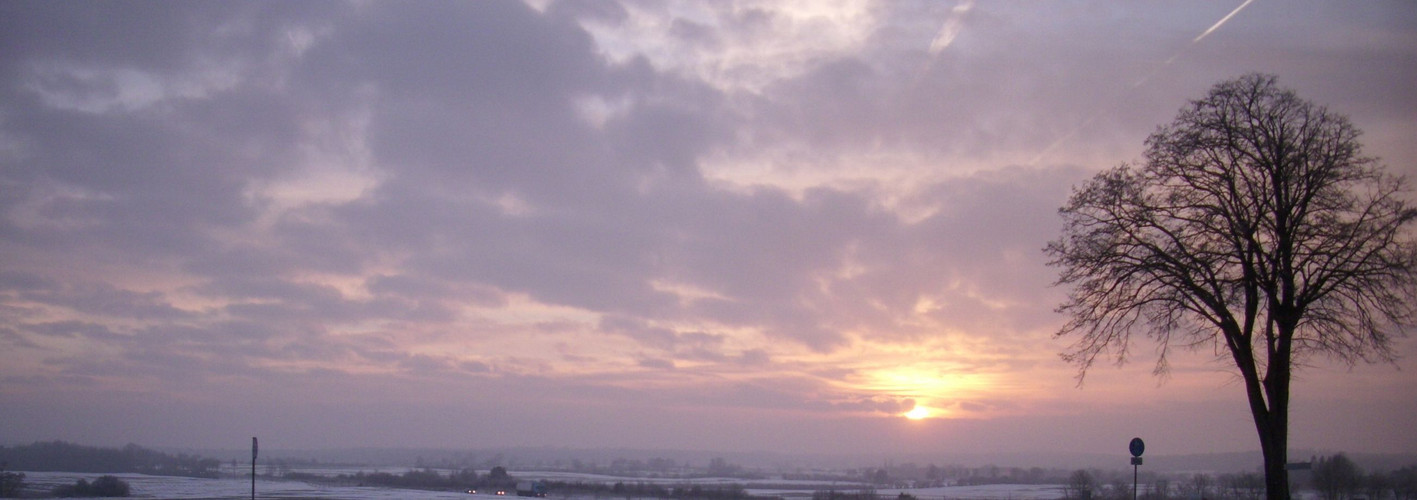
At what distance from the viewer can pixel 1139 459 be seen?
62.7 feet

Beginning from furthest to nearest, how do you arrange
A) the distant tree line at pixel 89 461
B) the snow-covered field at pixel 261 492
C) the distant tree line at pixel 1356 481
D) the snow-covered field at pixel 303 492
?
1. the distant tree line at pixel 89 461
2. the snow-covered field at pixel 303 492
3. the snow-covered field at pixel 261 492
4. the distant tree line at pixel 1356 481

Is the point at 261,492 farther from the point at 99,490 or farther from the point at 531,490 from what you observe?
the point at 531,490

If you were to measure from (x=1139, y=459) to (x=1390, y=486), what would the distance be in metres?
21.4

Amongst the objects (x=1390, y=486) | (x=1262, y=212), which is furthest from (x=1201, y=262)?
(x=1390, y=486)

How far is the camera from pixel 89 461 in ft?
529

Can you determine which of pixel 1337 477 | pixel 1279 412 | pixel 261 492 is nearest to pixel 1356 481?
pixel 1337 477

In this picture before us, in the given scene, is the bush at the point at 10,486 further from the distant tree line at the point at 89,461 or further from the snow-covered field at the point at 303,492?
the distant tree line at the point at 89,461

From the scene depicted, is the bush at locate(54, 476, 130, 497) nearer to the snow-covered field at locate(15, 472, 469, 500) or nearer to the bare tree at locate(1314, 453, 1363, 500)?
the snow-covered field at locate(15, 472, 469, 500)

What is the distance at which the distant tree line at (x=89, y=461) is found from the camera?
15075cm

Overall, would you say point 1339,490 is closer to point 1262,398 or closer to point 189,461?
point 1262,398

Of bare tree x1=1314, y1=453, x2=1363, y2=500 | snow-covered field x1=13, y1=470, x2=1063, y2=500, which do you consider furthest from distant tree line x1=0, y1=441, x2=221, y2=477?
bare tree x1=1314, y1=453, x2=1363, y2=500

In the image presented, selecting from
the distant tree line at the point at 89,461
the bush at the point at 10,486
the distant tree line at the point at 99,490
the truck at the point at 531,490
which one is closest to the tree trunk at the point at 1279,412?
the truck at the point at 531,490

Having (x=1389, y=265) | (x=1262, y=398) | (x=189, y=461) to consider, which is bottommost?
(x=189, y=461)

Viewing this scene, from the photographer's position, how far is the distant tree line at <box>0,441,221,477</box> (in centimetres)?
15075
